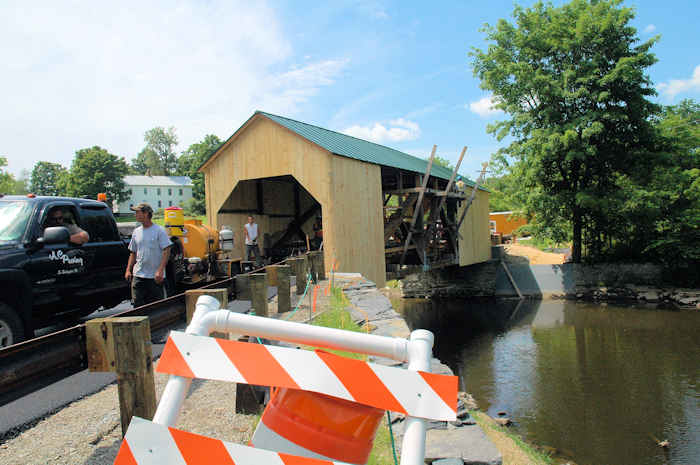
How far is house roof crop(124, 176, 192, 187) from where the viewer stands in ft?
219

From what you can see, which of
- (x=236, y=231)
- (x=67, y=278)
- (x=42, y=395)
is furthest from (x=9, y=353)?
(x=236, y=231)

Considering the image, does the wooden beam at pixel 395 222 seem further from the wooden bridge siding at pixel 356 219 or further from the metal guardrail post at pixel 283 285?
the metal guardrail post at pixel 283 285

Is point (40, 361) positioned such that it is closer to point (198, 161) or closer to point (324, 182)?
point (324, 182)

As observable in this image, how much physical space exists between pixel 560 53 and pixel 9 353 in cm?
2567

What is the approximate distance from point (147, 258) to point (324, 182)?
664cm

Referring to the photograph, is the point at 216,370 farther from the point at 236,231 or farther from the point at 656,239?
the point at 656,239

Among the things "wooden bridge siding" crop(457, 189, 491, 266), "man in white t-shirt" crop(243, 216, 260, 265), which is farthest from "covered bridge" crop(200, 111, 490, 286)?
"wooden bridge siding" crop(457, 189, 491, 266)

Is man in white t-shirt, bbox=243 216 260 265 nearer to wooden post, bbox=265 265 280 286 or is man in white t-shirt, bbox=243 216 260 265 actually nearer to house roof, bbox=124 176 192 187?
wooden post, bbox=265 265 280 286

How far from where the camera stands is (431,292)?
2800cm

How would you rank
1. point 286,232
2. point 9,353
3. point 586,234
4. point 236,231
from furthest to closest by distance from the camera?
point 586,234
point 286,232
point 236,231
point 9,353

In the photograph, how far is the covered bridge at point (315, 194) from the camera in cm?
1179

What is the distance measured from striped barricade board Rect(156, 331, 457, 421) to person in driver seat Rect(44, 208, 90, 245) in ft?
16.0

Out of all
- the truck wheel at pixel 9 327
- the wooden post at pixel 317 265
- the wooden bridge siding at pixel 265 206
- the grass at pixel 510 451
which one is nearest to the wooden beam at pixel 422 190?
the wooden bridge siding at pixel 265 206

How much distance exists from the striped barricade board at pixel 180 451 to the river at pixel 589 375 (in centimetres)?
839
